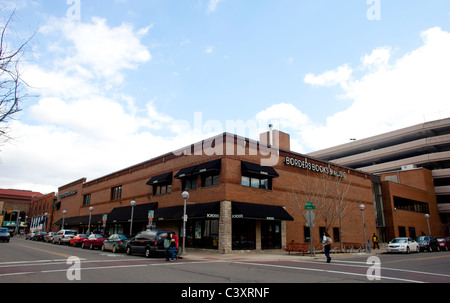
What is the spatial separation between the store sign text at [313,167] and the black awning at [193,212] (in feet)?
28.6

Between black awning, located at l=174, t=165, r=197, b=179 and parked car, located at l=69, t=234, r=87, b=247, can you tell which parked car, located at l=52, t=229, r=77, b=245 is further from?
black awning, located at l=174, t=165, r=197, b=179

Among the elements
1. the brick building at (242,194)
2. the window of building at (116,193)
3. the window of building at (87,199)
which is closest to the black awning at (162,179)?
the brick building at (242,194)

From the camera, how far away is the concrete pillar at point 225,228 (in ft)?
71.5

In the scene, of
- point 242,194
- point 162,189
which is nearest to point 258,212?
point 242,194

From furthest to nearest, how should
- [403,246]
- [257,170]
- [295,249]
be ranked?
[403,246], [257,170], [295,249]

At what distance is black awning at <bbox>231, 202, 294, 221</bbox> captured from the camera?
2207 cm

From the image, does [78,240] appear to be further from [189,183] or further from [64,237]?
[189,183]

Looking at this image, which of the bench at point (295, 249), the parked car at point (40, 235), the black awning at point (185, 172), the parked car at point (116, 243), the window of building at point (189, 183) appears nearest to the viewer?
the bench at point (295, 249)

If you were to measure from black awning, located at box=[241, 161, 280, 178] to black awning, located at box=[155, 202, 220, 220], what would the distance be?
3405 millimetres

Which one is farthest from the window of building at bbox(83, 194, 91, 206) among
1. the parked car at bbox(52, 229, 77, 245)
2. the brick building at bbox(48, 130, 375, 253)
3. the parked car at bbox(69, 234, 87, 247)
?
the parked car at bbox(69, 234, 87, 247)

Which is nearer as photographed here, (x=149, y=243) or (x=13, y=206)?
(x=149, y=243)

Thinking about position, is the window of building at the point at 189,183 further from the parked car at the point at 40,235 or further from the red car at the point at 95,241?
the parked car at the point at 40,235

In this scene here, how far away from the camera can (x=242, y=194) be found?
2377 centimetres

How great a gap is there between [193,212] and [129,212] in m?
12.7
